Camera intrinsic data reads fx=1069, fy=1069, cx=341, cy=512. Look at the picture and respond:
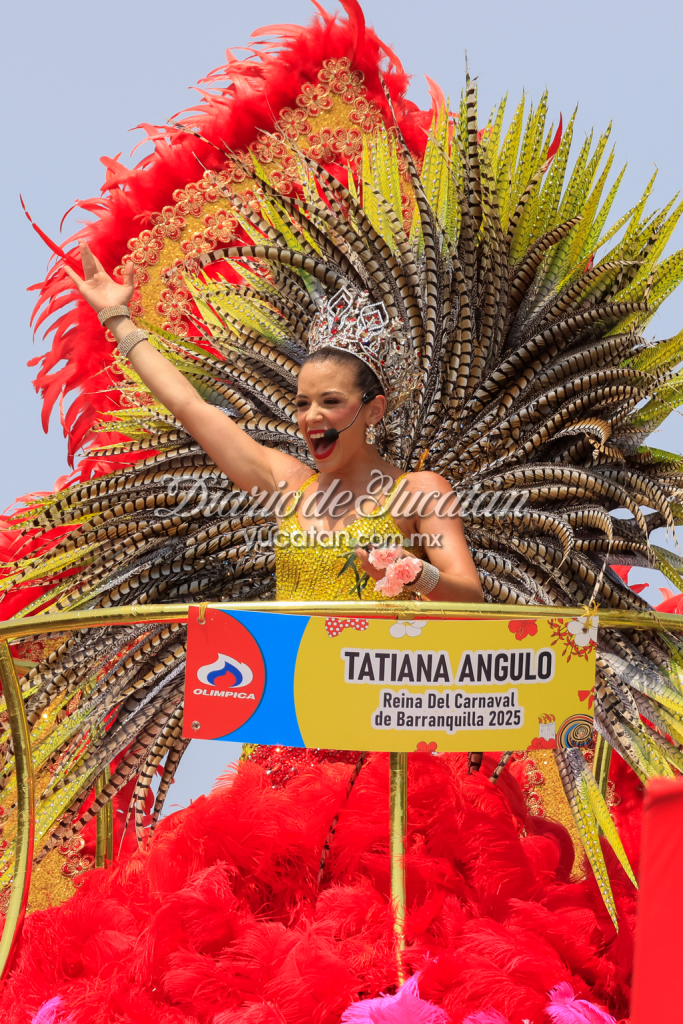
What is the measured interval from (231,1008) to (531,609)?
0.74 metres

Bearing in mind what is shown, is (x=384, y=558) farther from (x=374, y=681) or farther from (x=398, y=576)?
(x=374, y=681)

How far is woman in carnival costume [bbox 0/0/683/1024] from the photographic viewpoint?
5.46ft

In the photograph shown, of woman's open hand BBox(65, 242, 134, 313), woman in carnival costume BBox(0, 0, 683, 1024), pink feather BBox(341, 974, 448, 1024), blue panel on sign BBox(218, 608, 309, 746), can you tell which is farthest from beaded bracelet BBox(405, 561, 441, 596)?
woman's open hand BBox(65, 242, 134, 313)

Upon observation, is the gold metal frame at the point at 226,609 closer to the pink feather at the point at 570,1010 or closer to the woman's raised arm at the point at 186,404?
the pink feather at the point at 570,1010

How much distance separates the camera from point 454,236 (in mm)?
2295

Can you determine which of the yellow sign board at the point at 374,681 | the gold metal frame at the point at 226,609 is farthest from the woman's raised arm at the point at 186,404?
the yellow sign board at the point at 374,681

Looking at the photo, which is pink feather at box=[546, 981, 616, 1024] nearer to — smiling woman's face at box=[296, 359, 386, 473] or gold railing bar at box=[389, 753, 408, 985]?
gold railing bar at box=[389, 753, 408, 985]

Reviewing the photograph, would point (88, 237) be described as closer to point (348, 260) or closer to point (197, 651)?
point (348, 260)

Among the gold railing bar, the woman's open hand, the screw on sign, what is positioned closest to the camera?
the screw on sign

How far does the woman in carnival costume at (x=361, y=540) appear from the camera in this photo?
1.67 metres

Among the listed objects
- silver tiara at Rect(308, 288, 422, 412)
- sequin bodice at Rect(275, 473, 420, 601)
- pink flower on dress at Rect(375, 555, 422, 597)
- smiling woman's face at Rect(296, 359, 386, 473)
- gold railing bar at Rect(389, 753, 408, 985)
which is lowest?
gold railing bar at Rect(389, 753, 408, 985)

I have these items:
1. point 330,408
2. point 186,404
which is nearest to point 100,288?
point 186,404

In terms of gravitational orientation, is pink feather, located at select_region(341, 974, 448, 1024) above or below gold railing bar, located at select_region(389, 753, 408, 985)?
below

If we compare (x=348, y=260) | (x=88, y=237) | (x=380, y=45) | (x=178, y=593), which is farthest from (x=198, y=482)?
(x=380, y=45)
